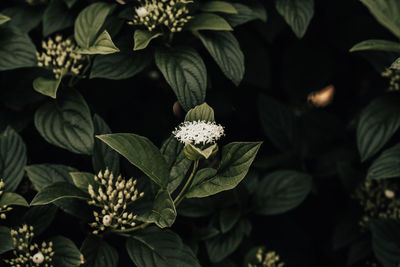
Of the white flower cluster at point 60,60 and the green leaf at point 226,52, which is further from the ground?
the green leaf at point 226,52

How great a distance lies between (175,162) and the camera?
62.2 inches

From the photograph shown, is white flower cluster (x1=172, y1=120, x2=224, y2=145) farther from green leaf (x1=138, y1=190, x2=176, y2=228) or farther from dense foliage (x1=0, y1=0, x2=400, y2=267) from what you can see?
green leaf (x1=138, y1=190, x2=176, y2=228)

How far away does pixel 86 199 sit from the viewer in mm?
1541

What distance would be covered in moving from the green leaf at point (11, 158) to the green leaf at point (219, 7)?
0.83 m

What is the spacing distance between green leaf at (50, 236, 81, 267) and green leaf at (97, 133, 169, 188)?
1.18 feet

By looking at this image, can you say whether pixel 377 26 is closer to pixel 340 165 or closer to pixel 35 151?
pixel 340 165

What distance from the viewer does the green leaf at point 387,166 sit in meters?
1.68

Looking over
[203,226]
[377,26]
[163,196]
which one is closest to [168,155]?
[163,196]

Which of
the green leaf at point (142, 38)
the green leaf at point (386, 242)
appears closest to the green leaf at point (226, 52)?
the green leaf at point (142, 38)

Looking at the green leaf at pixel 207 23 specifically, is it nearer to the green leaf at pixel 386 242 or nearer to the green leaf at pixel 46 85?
the green leaf at pixel 46 85

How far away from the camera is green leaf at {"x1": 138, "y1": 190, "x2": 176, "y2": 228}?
1367 mm

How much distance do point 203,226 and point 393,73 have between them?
1002 mm

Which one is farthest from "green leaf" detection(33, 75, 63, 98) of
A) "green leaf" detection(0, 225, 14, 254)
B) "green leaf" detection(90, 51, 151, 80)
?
"green leaf" detection(0, 225, 14, 254)

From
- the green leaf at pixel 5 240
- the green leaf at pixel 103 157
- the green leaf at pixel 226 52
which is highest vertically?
the green leaf at pixel 226 52
